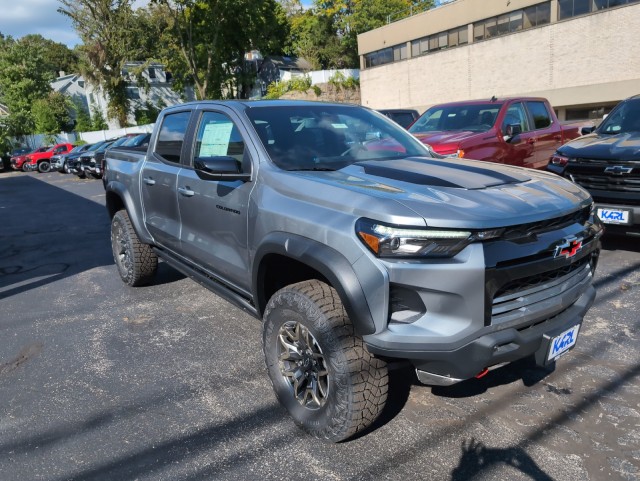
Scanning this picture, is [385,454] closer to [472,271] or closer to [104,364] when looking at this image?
[472,271]

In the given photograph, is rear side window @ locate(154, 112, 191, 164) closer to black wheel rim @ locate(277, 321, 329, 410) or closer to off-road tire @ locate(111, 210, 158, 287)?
off-road tire @ locate(111, 210, 158, 287)

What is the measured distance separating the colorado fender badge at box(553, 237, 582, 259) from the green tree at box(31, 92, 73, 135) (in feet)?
164

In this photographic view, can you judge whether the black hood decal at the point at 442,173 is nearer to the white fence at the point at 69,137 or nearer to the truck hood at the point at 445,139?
the truck hood at the point at 445,139

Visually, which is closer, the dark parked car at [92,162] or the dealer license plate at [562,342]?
the dealer license plate at [562,342]

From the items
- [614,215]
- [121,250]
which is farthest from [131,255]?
[614,215]

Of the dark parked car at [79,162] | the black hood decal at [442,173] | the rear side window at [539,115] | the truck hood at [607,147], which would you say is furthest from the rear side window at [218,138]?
the dark parked car at [79,162]

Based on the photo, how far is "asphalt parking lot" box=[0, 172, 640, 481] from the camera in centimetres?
262

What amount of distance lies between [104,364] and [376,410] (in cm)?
233

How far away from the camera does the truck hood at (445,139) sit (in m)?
7.21

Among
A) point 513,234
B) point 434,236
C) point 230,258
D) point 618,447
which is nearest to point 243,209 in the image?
point 230,258

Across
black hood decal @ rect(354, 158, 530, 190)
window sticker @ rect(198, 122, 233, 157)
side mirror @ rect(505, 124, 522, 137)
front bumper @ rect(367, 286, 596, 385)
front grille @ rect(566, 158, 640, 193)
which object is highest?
window sticker @ rect(198, 122, 233, 157)

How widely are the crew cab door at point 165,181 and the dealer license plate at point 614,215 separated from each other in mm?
4500

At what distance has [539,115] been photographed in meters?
8.79

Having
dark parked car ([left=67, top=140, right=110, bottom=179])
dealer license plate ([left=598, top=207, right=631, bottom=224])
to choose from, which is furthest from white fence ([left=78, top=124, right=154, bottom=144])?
dealer license plate ([left=598, top=207, right=631, bottom=224])
